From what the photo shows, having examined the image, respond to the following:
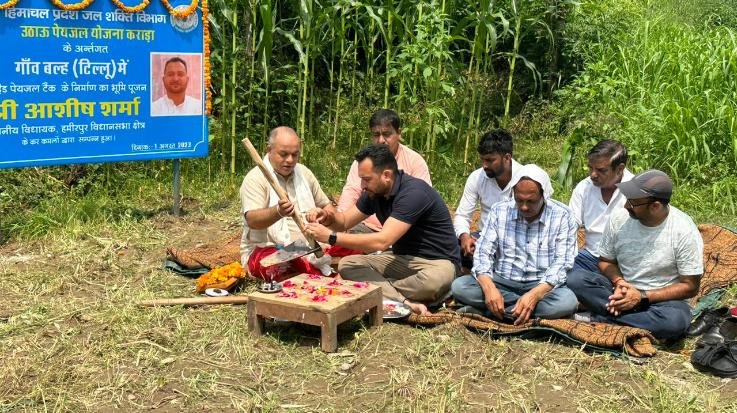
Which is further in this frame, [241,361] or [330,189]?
[330,189]

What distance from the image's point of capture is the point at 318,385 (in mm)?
4496

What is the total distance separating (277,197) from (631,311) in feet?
8.30

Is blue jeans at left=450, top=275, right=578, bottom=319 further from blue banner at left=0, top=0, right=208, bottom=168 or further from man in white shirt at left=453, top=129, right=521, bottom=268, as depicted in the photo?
blue banner at left=0, top=0, right=208, bottom=168

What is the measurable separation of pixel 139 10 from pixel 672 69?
21.7 ft

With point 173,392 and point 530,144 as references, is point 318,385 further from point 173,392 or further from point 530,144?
point 530,144

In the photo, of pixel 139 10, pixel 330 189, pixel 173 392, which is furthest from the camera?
pixel 330 189

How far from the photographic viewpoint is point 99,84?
7.26 meters

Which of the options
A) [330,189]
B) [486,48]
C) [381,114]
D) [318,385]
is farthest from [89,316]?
[486,48]

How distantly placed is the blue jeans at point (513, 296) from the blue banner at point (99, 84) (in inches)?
139

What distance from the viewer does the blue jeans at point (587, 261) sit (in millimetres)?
5831

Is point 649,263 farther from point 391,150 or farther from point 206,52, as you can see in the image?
point 206,52

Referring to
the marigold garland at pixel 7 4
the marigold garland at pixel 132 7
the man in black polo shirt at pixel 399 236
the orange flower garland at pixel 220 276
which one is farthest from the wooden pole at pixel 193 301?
the marigold garland at pixel 132 7

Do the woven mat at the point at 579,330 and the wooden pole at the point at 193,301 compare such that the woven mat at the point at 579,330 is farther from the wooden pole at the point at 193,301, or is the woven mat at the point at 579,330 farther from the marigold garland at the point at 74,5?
the marigold garland at the point at 74,5

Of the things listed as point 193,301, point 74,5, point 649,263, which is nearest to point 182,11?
point 74,5
